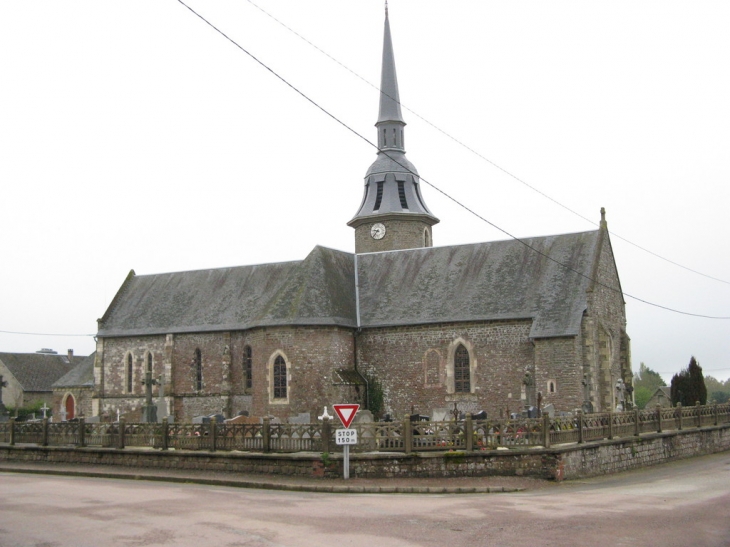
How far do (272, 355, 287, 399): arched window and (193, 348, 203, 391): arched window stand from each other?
6.21 m

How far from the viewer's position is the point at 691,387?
45344mm

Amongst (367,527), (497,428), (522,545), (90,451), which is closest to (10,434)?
(90,451)

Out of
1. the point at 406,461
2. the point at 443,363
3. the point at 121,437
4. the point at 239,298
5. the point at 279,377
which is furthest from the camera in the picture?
the point at 239,298

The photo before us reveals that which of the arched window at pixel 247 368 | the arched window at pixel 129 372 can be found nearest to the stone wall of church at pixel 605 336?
the arched window at pixel 247 368

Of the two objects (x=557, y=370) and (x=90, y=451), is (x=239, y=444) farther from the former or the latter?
(x=557, y=370)

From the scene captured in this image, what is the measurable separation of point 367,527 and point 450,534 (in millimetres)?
1344

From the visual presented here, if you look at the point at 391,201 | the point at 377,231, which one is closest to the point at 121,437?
the point at 377,231

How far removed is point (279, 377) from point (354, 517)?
21.3 meters

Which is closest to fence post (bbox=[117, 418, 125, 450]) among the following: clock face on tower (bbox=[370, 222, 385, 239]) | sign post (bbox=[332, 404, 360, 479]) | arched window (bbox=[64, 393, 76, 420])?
sign post (bbox=[332, 404, 360, 479])

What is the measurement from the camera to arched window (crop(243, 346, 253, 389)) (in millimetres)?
38031

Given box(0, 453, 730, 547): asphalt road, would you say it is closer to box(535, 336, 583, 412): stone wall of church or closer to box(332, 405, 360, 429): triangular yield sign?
box(332, 405, 360, 429): triangular yield sign

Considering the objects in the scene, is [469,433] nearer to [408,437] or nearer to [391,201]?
[408,437]

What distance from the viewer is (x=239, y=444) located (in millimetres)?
21359

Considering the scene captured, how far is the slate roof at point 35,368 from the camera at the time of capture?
64.6 m
